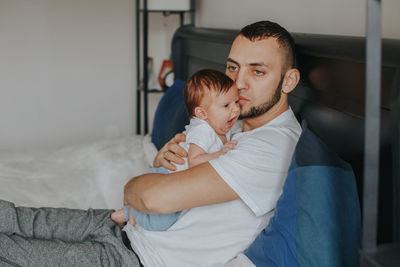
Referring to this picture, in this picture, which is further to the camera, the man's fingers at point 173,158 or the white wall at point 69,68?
the white wall at point 69,68

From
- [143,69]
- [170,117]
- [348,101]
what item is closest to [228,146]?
[348,101]

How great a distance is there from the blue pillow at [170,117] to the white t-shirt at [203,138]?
543 millimetres

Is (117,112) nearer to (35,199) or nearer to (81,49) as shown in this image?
(81,49)

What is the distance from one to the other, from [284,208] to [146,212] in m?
0.35

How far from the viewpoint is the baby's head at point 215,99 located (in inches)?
51.2

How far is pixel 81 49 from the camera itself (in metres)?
3.54

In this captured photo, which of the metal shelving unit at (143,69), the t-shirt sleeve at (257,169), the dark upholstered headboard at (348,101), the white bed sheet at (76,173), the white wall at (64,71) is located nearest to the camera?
the dark upholstered headboard at (348,101)

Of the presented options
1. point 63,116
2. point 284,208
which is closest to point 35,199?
point 284,208

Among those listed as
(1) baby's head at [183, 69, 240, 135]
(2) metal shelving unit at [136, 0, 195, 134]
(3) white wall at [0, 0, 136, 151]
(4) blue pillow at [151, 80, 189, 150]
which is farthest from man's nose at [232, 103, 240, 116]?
(3) white wall at [0, 0, 136, 151]

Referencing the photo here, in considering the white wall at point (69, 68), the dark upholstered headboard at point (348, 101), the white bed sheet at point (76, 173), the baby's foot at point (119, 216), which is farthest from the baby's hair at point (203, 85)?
the white wall at point (69, 68)

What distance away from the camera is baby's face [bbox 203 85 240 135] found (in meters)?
1.30

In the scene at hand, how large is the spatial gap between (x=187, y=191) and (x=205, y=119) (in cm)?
27

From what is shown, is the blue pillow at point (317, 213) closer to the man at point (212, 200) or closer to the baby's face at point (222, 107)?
the man at point (212, 200)

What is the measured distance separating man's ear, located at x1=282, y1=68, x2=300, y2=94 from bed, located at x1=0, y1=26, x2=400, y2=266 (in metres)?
0.04
